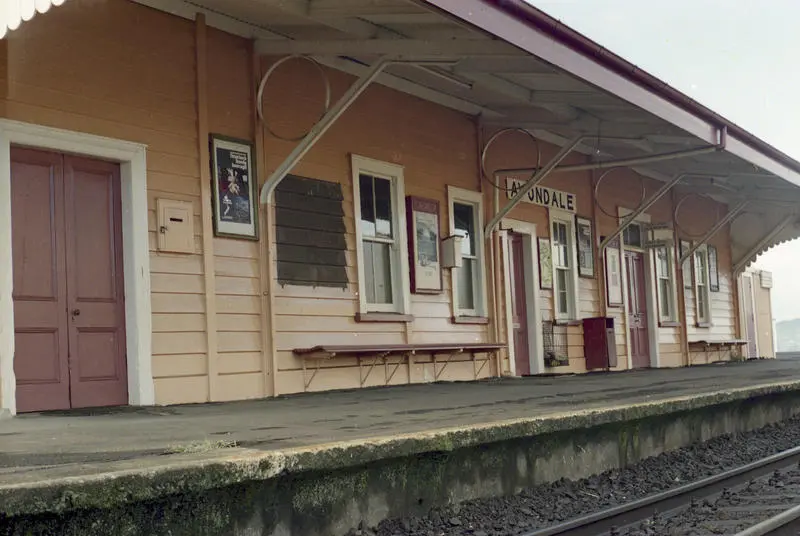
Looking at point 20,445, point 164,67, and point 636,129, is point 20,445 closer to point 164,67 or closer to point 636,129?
point 164,67

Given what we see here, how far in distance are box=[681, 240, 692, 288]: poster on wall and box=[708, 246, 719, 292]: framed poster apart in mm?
920

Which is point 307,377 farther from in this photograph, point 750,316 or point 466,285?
point 750,316

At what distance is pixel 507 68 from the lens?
8898 mm

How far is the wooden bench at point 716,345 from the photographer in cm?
1770

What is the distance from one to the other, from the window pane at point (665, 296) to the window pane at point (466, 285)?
21.3 ft

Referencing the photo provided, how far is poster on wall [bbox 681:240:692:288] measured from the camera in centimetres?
1748

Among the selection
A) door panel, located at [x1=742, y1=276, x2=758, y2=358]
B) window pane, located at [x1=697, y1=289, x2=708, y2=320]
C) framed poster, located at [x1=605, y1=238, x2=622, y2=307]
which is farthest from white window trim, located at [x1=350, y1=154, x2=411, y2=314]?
door panel, located at [x1=742, y1=276, x2=758, y2=358]

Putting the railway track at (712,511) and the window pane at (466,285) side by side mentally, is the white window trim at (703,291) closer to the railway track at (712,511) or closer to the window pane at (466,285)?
the window pane at (466,285)

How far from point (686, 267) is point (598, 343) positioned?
4.74m

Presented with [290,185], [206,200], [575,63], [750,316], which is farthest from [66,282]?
[750,316]

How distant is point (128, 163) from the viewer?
292 inches

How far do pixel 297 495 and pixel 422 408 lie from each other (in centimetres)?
237

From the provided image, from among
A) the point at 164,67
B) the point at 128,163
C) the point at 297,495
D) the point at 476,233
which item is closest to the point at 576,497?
the point at 297,495

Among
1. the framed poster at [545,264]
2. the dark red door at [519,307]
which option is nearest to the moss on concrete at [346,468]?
the dark red door at [519,307]
